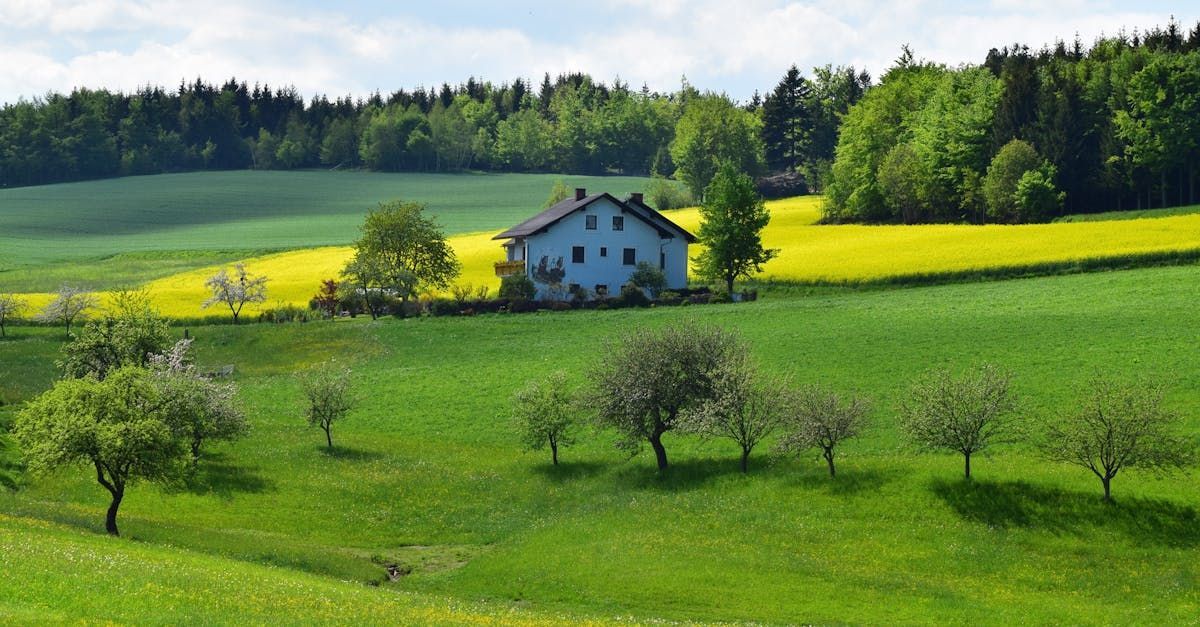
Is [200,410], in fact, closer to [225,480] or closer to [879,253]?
[225,480]

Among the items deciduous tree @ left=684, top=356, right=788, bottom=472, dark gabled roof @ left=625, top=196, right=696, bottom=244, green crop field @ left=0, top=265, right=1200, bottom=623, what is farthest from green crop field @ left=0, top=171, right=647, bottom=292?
deciduous tree @ left=684, top=356, right=788, bottom=472

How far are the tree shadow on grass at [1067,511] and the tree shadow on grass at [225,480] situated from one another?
26.6 metres

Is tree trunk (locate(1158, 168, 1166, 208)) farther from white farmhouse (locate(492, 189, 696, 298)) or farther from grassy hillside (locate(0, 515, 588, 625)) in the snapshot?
grassy hillside (locate(0, 515, 588, 625))

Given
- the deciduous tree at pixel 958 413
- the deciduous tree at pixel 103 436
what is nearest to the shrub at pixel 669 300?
the deciduous tree at pixel 958 413

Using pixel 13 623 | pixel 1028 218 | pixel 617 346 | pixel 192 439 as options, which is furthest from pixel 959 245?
pixel 13 623

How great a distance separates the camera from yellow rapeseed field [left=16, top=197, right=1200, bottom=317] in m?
90.2

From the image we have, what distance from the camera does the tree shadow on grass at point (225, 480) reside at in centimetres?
5075

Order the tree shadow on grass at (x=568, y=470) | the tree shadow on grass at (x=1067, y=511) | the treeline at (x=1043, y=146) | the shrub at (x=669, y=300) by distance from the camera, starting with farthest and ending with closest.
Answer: the treeline at (x=1043, y=146), the shrub at (x=669, y=300), the tree shadow on grass at (x=568, y=470), the tree shadow on grass at (x=1067, y=511)

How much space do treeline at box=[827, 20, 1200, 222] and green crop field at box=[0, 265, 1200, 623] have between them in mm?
45167

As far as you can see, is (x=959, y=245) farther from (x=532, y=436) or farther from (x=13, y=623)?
(x=13, y=623)

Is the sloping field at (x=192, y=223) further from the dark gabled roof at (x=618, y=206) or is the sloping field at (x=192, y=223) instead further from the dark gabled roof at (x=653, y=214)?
the dark gabled roof at (x=653, y=214)

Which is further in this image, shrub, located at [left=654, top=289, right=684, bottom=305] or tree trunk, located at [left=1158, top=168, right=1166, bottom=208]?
tree trunk, located at [left=1158, top=168, right=1166, bottom=208]

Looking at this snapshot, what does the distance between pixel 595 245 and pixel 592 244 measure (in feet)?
0.89

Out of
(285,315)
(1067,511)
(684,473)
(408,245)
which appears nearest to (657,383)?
(684,473)
